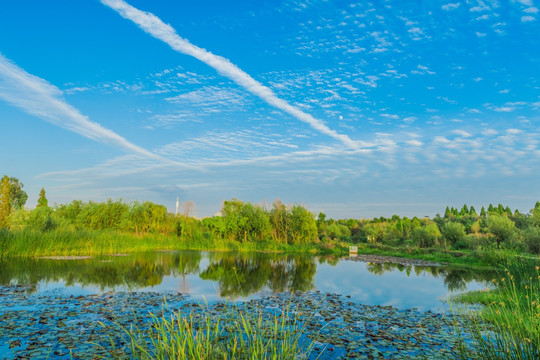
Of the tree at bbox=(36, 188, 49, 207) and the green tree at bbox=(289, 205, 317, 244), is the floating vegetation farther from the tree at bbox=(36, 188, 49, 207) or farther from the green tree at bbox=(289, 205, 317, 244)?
the tree at bbox=(36, 188, 49, 207)

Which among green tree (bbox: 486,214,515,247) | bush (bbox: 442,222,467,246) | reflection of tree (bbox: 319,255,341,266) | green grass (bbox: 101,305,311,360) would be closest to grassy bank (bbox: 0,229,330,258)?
reflection of tree (bbox: 319,255,341,266)

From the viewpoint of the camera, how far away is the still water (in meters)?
12.7

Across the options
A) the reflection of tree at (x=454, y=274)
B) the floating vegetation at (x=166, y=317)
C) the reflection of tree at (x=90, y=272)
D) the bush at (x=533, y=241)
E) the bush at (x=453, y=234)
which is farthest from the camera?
the bush at (x=453, y=234)

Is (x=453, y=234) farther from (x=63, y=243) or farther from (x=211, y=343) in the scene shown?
(x=63, y=243)

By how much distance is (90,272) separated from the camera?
16344 millimetres

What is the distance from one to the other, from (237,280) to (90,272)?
7703 millimetres

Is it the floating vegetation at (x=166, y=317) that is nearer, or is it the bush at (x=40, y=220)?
the floating vegetation at (x=166, y=317)

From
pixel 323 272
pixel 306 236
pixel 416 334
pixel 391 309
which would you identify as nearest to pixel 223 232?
pixel 306 236

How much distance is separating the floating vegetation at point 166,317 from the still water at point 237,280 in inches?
49.8

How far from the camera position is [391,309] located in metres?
10.9

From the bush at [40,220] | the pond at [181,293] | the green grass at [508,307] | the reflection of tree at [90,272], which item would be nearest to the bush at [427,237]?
the pond at [181,293]

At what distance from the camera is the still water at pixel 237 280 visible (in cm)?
1273

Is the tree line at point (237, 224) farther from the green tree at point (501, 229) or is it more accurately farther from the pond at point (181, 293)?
the pond at point (181, 293)

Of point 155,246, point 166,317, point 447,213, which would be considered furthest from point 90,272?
point 447,213
